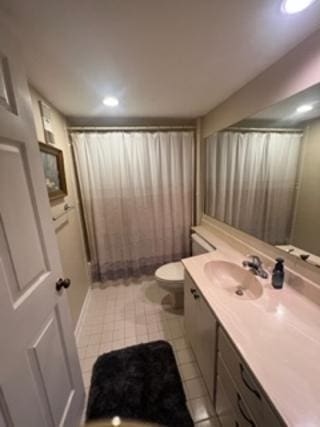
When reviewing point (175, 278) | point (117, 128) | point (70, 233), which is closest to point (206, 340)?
point (175, 278)

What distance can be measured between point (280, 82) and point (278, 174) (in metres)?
0.58

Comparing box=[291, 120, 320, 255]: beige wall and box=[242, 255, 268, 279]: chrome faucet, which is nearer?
box=[291, 120, 320, 255]: beige wall

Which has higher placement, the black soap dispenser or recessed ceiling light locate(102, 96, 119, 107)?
recessed ceiling light locate(102, 96, 119, 107)

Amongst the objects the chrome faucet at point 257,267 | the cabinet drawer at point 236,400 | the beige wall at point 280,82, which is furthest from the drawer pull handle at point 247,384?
the beige wall at point 280,82

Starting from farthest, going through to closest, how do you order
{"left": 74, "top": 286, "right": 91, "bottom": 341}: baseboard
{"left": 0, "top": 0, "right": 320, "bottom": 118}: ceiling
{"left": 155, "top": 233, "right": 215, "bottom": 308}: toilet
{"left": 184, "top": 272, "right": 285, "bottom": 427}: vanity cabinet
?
{"left": 155, "top": 233, "right": 215, "bottom": 308}: toilet, {"left": 74, "top": 286, "right": 91, "bottom": 341}: baseboard, {"left": 0, "top": 0, "right": 320, "bottom": 118}: ceiling, {"left": 184, "top": 272, "right": 285, "bottom": 427}: vanity cabinet

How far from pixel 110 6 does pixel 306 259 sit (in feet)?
5.23

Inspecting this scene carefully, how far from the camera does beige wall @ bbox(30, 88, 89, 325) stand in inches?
65.4

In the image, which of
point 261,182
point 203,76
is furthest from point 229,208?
point 203,76

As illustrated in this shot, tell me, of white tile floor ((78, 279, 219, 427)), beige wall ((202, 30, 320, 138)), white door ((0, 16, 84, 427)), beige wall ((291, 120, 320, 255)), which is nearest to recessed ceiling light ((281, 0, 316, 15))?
beige wall ((202, 30, 320, 138))

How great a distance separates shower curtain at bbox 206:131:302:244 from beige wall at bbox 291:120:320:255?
0.06 m

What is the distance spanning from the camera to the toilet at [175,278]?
1933 millimetres

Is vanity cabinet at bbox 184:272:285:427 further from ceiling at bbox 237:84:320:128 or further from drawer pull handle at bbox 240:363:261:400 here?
ceiling at bbox 237:84:320:128

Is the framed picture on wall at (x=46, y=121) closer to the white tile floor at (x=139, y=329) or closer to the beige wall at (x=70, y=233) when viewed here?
the beige wall at (x=70, y=233)

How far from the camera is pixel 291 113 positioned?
1198 millimetres
